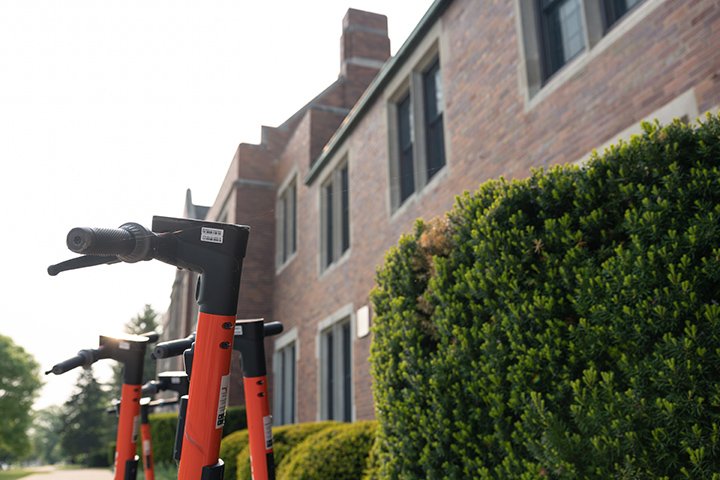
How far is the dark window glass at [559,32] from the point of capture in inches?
280

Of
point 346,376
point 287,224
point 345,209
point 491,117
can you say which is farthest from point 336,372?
point 491,117

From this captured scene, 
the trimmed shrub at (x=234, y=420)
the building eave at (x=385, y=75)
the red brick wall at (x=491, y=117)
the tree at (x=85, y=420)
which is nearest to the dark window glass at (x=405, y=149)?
the red brick wall at (x=491, y=117)

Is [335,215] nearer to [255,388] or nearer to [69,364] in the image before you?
[69,364]

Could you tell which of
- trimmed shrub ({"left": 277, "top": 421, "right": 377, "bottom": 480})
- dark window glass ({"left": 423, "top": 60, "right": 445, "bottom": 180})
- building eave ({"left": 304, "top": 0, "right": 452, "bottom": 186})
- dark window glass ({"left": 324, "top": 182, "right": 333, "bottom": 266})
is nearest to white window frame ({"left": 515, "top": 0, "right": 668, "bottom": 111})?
building eave ({"left": 304, "top": 0, "right": 452, "bottom": 186})

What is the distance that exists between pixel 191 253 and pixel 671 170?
264 centimetres

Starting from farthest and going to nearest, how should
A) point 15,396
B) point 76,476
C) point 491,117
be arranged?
point 15,396 → point 76,476 → point 491,117

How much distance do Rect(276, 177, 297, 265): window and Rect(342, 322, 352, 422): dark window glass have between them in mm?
4216

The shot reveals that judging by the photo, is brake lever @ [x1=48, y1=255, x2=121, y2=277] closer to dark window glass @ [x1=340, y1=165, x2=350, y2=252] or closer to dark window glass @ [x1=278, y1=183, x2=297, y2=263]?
dark window glass @ [x1=340, y1=165, x2=350, y2=252]

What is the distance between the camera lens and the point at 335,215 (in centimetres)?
1412

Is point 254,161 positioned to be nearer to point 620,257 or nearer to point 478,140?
point 478,140

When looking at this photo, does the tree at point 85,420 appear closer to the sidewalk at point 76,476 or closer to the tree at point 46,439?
the sidewalk at point 76,476

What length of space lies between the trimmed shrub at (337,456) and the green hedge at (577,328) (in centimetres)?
261

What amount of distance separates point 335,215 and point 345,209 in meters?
0.26

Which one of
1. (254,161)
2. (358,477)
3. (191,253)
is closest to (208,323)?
(191,253)
